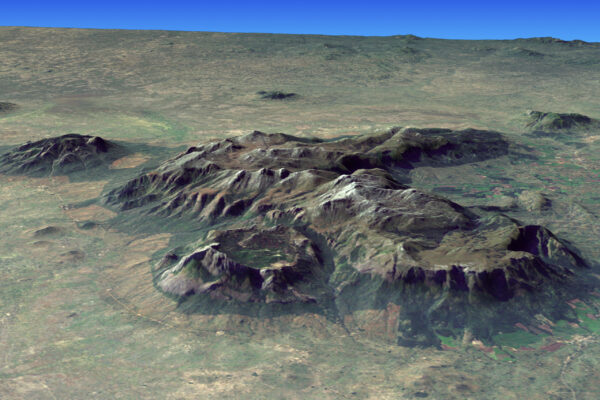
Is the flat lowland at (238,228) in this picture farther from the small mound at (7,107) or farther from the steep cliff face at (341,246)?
the small mound at (7,107)

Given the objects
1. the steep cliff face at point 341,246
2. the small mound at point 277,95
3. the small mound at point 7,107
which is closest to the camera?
the steep cliff face at point 341,246

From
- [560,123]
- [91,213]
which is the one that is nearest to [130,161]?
[91,213]

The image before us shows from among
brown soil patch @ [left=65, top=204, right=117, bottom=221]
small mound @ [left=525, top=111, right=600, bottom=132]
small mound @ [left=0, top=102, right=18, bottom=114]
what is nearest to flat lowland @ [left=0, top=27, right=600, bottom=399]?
brown soil patch @ [left=65, top=204, right=117, bottom=221]

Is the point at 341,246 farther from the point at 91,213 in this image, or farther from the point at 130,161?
the point at 130,161

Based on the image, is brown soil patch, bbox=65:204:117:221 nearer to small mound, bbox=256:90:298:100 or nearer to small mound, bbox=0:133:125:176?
small mound, bbox=0:133:125:176

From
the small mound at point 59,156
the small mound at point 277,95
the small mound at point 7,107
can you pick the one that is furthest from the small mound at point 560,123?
the small mound at point 7,107

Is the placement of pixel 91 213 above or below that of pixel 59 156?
below
